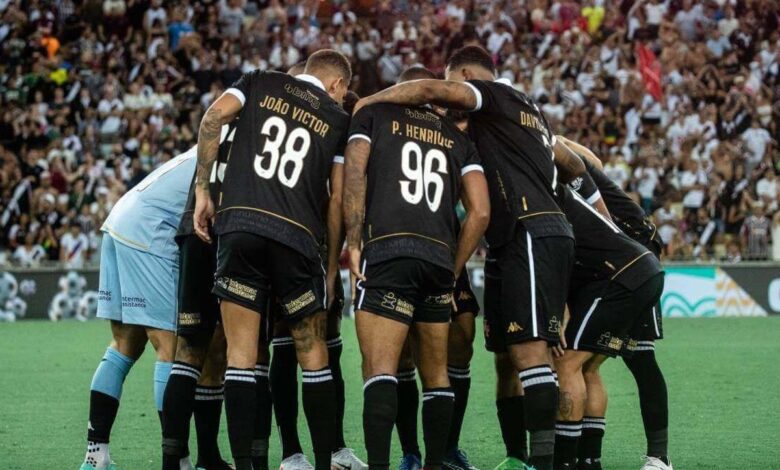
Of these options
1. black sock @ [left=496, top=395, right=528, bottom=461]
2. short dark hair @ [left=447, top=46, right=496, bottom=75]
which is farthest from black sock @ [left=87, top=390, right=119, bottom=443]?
short dark hair @ [left=447, top=46, right=496, bottom=75]

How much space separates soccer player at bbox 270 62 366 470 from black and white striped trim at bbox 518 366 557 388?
54.3 inches

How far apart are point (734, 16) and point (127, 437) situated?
21427mm

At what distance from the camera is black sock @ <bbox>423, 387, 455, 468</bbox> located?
694cm

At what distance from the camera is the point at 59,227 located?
23562 millimetres

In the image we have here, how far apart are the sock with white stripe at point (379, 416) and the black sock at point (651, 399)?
190 centimetres

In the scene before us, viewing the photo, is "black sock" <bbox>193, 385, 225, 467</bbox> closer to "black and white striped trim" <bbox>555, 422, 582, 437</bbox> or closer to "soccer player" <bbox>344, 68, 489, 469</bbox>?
"soccer player" <bbox>344, 68, 489, 469</bbox>

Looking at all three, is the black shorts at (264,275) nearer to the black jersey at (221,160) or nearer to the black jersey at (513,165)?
the black jersey at (221,160)

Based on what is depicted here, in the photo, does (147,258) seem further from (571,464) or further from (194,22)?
(194,22)

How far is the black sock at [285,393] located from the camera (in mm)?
7820

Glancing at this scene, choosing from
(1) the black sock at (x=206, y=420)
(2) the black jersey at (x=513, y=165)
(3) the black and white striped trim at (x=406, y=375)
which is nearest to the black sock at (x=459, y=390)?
(3) the black and white striped trim at (x=406, y=375)

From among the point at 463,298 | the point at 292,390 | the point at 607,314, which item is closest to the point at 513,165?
the point at 607,314

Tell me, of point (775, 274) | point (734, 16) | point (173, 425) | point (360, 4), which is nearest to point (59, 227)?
point (360, 4)

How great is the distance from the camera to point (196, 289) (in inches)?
283

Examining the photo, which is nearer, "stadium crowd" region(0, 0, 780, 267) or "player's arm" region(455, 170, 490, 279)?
"player's arm" region(455, 170, 490, 279)
